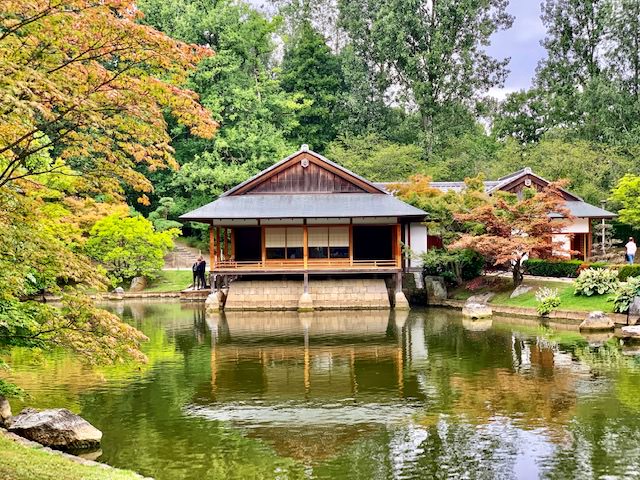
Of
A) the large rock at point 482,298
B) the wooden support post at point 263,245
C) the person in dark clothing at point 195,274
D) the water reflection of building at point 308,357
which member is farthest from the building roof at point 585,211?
the person in dark clothing at point 195,274

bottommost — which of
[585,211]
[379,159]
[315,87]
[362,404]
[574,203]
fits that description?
[362,404]

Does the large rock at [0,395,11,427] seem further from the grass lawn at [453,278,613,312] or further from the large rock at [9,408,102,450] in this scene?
the grass lawn at [453,278,613,312]

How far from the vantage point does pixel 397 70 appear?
47.7 meters

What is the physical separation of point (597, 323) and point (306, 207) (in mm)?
13073

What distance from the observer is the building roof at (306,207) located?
90.9ft

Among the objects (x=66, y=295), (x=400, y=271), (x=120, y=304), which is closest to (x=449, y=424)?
(x=66, y=295)

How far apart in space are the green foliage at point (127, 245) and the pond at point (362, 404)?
47.4 ft

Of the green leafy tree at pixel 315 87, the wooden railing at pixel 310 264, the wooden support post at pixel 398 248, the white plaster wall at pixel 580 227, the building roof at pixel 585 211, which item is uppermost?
the green leafy tree at pixel 315 87

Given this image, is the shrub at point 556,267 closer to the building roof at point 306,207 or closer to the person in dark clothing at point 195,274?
the building roof at point 306,207

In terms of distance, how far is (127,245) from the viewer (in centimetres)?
3441

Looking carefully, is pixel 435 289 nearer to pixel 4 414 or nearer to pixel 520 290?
pixel 520 290

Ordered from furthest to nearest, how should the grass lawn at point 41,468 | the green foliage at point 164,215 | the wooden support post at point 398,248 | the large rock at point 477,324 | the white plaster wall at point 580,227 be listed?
1. the green foliage at point 164,215
2. the white plaster wall at point 580,227
3. the wooden support post at point 398,248
4. the large rock at point 477,324
5. the grass lawn at point 41,468

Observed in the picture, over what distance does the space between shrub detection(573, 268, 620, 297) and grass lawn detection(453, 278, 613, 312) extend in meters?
0.20

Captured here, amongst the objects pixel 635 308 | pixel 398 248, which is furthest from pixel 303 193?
pixel 635 308
